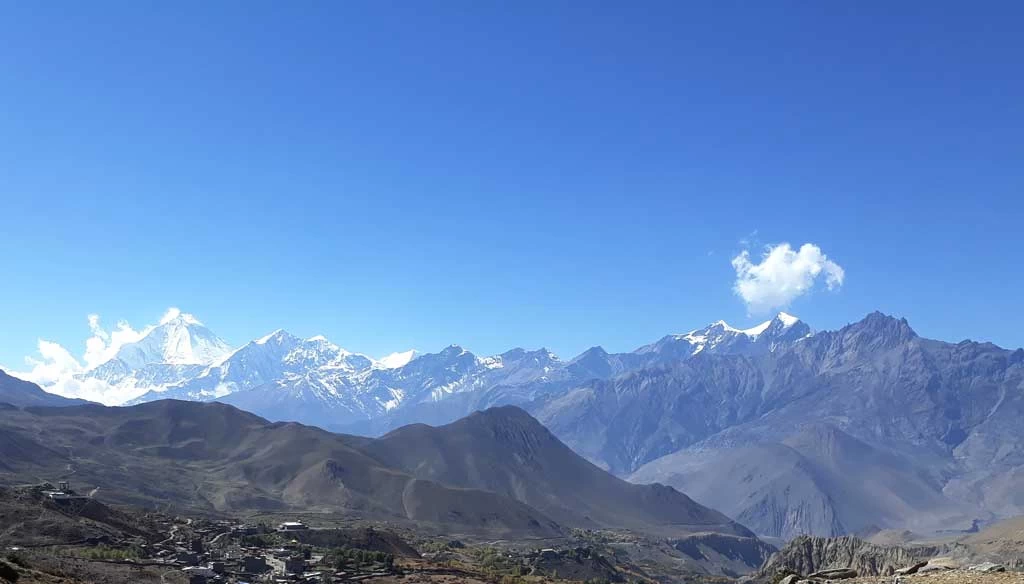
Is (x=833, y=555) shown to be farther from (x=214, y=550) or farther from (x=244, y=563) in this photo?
(x=214, y=550)

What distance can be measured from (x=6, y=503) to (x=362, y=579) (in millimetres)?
41174

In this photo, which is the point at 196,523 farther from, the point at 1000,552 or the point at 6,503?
the point at 1000,552

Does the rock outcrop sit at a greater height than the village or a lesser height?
greater

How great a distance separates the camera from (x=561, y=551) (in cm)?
19400

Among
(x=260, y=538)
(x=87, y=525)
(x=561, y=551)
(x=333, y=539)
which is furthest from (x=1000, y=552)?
(x=87, y=525)

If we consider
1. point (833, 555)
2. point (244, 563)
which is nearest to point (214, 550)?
point (244, 563)

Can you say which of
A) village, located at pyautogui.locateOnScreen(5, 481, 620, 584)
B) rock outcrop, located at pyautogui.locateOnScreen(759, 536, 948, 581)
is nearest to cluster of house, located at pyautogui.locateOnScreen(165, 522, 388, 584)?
village, located at pyautogui.locateOnScreen(5, 481, 620, 584)

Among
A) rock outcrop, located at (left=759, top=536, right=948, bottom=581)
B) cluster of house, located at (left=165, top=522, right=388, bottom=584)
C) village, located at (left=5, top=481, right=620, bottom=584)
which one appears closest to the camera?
village, located at (left=5, top=481, right=620, bottom=584)

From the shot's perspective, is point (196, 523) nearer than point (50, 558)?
No

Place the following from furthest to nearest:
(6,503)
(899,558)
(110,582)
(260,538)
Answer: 1. (260,538)
2. (899,558)
3. (6,503)
4. (110,582)

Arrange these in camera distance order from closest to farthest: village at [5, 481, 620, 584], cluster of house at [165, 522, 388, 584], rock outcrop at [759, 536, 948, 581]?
1. village at [5, 481, 620, 584]
2. cluster of house at [165, 522, 388, 584]
3. rock outcrop at [759, 536, 948, 581]

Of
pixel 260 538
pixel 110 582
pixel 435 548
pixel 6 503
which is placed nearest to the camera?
pixel 110 582

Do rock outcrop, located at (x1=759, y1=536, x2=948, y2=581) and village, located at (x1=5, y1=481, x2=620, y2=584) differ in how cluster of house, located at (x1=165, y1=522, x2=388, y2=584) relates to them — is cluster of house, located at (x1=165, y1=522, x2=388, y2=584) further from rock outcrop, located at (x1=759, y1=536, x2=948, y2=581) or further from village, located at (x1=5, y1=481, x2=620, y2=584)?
rock outcrop, located at (x1=759, y1=536, x2=948, y2=581)

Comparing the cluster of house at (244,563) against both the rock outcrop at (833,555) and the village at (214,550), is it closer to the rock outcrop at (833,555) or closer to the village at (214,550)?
the village at (214,550)
